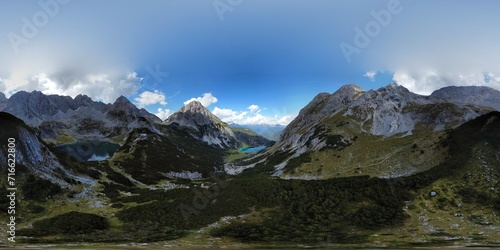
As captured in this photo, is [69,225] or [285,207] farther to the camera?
[285,207]

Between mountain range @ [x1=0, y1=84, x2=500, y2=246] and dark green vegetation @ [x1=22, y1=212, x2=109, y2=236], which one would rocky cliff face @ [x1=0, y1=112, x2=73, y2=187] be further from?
dark green vegetation @ [x1=22, y1=212, x2=109, y2=236]

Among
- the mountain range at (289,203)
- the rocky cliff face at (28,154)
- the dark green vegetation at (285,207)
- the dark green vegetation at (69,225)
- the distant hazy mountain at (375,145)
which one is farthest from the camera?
the distant hazy mountain at (375,145)

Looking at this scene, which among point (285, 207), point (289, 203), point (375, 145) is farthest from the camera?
point (375, 145)

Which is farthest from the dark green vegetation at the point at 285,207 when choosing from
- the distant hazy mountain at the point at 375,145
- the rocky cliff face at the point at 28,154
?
the distant hazy mountain at the point at 375,145

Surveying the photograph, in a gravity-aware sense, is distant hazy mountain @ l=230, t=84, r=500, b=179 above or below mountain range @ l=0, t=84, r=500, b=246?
above

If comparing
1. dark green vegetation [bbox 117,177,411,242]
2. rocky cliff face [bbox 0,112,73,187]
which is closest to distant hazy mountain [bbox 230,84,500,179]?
dark green vegetation [bbox 117,177,411,242]

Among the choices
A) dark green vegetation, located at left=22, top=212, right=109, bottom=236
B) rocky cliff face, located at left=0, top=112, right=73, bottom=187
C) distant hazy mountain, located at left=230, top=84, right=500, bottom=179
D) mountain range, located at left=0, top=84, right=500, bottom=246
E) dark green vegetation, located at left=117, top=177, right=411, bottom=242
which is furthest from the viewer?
distant hazy mountain, located at left=230, top=84, right=500, bottom=179

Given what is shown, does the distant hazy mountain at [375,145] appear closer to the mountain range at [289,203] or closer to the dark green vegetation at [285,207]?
the mountain range at [289,203]

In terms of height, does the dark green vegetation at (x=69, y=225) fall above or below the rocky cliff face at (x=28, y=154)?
below

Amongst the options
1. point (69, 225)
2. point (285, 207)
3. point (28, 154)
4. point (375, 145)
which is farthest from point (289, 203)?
point (375, 145)

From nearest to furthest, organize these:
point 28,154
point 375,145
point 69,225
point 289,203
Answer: point 69,225 < point 289,203 < point 28,154 < point 375,145

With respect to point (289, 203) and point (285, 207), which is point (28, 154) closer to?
point (285, 207)

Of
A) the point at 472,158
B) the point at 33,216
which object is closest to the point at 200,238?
the point at 33,216

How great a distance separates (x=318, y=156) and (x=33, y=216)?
404ft
